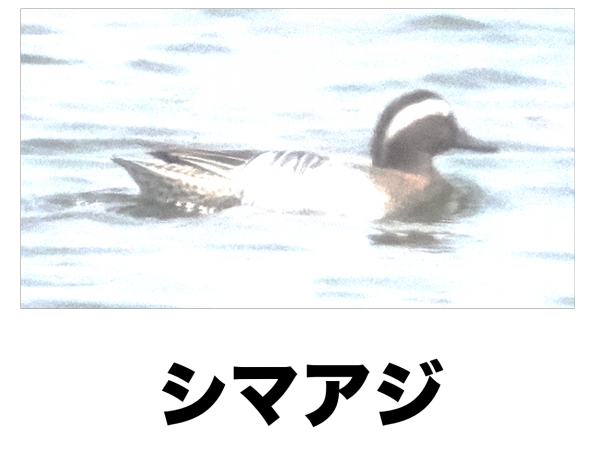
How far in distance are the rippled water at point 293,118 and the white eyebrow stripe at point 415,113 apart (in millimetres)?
67

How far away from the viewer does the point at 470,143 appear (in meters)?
4.33

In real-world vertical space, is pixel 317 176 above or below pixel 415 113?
below

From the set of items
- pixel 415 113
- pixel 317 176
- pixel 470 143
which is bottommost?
pixel 317 176

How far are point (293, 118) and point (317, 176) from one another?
232 mm

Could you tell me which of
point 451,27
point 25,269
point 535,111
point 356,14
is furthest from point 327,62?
point 25,269

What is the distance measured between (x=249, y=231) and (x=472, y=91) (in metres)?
0.98

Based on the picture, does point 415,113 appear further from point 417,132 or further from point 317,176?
point 317,176

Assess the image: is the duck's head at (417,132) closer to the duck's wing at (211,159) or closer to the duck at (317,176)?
the duck at (317,176)

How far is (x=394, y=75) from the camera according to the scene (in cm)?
431

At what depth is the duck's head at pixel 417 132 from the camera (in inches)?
170

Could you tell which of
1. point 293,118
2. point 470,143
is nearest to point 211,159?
point 293,118

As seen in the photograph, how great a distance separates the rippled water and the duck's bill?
34 millimetres

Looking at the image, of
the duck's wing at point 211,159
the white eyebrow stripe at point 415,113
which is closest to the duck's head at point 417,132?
the white eyebrow stripe at point 415,113

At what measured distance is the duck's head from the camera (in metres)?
4.32
